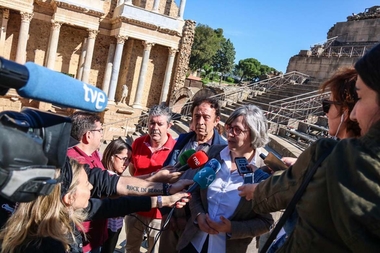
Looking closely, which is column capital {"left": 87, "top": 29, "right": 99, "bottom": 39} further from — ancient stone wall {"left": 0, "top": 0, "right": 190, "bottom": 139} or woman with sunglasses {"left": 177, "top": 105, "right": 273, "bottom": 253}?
woman with sunglasses {"left": 177, "top": 105, "right": 273, "bottom": 253}

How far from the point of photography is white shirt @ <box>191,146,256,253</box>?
281 cm

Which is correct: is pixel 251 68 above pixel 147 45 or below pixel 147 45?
above

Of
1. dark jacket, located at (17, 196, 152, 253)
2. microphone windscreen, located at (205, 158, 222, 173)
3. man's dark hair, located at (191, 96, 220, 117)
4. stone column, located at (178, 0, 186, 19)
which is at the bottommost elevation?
dark jacket, located at (17, 196, 152, 253)

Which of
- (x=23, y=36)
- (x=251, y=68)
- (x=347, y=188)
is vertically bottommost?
(x=347, y=188)

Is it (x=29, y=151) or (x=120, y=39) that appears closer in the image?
(x=29, y=151)

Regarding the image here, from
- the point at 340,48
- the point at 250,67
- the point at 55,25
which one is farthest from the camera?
the point at 250,67

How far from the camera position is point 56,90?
42.9 inches

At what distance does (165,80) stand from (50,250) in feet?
65.1

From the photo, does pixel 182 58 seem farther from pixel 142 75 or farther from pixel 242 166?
pixel 242 166

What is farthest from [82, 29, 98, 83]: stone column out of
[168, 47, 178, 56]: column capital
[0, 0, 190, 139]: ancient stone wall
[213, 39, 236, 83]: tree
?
[213, 39, 236, 83]: tree

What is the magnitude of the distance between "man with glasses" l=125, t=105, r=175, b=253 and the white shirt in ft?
4.65

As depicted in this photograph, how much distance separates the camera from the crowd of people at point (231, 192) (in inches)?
48.0

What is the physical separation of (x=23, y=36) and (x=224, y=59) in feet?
152

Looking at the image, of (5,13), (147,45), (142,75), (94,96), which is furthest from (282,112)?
(5,13)
